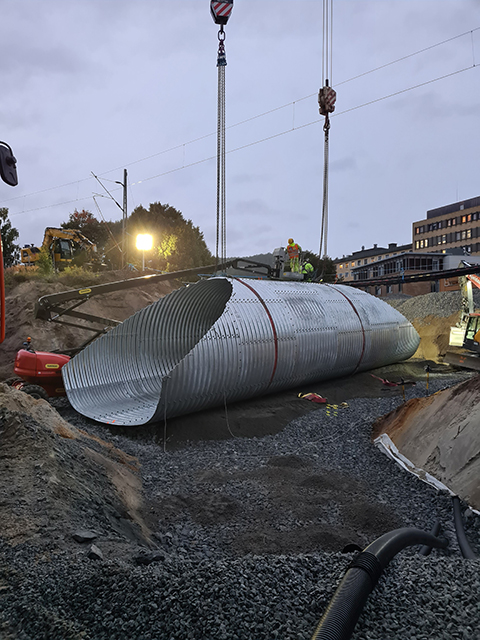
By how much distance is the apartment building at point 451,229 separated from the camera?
6960 cm

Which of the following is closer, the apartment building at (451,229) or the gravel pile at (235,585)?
the gravel pile at (235,585)

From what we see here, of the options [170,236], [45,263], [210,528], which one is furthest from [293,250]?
[170,236]

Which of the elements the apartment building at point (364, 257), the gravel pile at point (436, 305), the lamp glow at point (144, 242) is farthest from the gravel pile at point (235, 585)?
the apartment building at point (364, 257)

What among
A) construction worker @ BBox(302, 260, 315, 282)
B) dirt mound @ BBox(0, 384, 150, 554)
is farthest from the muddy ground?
construction worker @ BBox(302, 260, 315, 282)

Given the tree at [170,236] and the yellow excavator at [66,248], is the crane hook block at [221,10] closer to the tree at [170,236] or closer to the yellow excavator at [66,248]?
the yellow excavator at [66,248]

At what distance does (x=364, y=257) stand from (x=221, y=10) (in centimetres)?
8634

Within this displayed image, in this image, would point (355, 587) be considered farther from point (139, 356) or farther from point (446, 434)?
point (139, 356)

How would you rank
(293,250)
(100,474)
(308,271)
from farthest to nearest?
(308,271)
(293,250)
(100,474)

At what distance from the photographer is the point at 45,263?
2350 cm

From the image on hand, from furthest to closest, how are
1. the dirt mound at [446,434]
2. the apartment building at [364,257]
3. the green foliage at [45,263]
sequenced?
1. the apartment building at [364,257]
2. the green foliage at [45,263]
3. the dirt mound at [446,434]

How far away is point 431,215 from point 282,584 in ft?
281

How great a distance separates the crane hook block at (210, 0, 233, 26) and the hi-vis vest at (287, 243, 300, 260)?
7.71 m

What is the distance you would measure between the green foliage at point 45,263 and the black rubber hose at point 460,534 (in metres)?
22.3

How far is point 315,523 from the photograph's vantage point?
488cm
